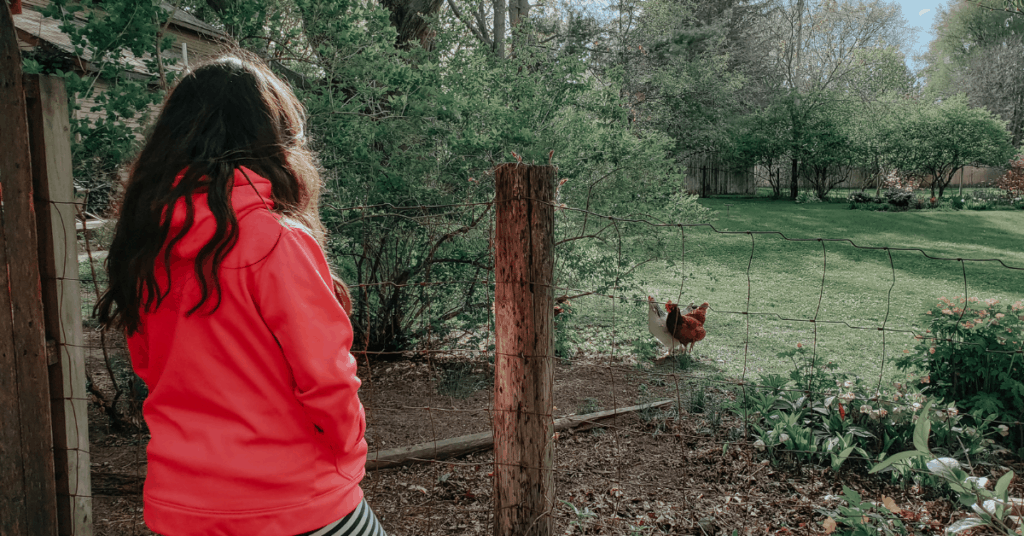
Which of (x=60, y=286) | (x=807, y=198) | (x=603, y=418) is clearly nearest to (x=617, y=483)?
(x=603, y=418)

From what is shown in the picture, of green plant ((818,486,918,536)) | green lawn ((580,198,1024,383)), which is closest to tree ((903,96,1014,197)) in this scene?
green lawn ((580,198,1024,383))

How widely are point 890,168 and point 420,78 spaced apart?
22787 millimetres

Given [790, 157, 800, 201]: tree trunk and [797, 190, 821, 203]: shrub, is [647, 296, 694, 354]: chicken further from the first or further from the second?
[790, 157, 800, 201]: tree trunk

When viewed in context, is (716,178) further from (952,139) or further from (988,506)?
(988,506)

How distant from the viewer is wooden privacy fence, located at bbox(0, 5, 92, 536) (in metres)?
1.96

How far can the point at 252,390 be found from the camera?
1320 millimetres

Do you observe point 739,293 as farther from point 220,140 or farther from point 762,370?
point 220,140

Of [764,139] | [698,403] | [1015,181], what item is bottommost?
[698,403]

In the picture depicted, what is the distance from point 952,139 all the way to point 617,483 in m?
22.8

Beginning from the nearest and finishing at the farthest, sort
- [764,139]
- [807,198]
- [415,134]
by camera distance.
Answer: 1. [415,134]
2. [807,198]
3. [764,139]

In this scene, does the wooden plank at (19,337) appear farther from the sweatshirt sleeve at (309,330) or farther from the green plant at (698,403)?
the green plant at (698,403)

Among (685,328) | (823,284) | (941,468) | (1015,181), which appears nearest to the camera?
(941,468)

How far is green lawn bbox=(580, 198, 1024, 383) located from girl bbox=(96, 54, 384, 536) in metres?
1.66

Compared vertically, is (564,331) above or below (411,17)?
below
